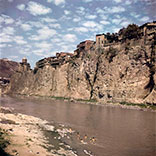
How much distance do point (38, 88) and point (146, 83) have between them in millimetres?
63340

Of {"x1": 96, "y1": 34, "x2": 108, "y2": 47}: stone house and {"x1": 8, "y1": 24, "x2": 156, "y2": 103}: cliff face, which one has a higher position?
{"x1": 96, "y1": 34, "x2": 108, "y2": 47}: stone house

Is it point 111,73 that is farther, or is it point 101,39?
point 101,39

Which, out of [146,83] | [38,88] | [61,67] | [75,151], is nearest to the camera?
[75,151]

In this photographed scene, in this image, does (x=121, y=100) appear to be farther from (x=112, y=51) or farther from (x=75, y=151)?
(x=75, y=151)

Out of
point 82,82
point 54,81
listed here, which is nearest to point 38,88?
point 54,81

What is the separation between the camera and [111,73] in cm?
5197

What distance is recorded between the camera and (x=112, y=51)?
53719mm

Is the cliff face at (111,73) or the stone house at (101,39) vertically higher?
the stone house at (101,39)

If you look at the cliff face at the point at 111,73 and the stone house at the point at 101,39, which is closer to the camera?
the cliff face at the point at 111,73

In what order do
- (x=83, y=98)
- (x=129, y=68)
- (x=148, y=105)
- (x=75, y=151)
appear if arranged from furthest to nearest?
(x=83, y=98) < (x=129, y=68) < (x=148, y=105) < (x=75, y=151)

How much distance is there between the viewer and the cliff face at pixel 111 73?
1709 inches

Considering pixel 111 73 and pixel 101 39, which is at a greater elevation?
pixel 101 39

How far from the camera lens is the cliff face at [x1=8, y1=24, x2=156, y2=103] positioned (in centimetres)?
4341

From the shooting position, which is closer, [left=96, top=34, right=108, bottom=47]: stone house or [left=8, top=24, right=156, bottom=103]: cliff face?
[left=8, top=24, right=156, bottom=103]: cliff face
